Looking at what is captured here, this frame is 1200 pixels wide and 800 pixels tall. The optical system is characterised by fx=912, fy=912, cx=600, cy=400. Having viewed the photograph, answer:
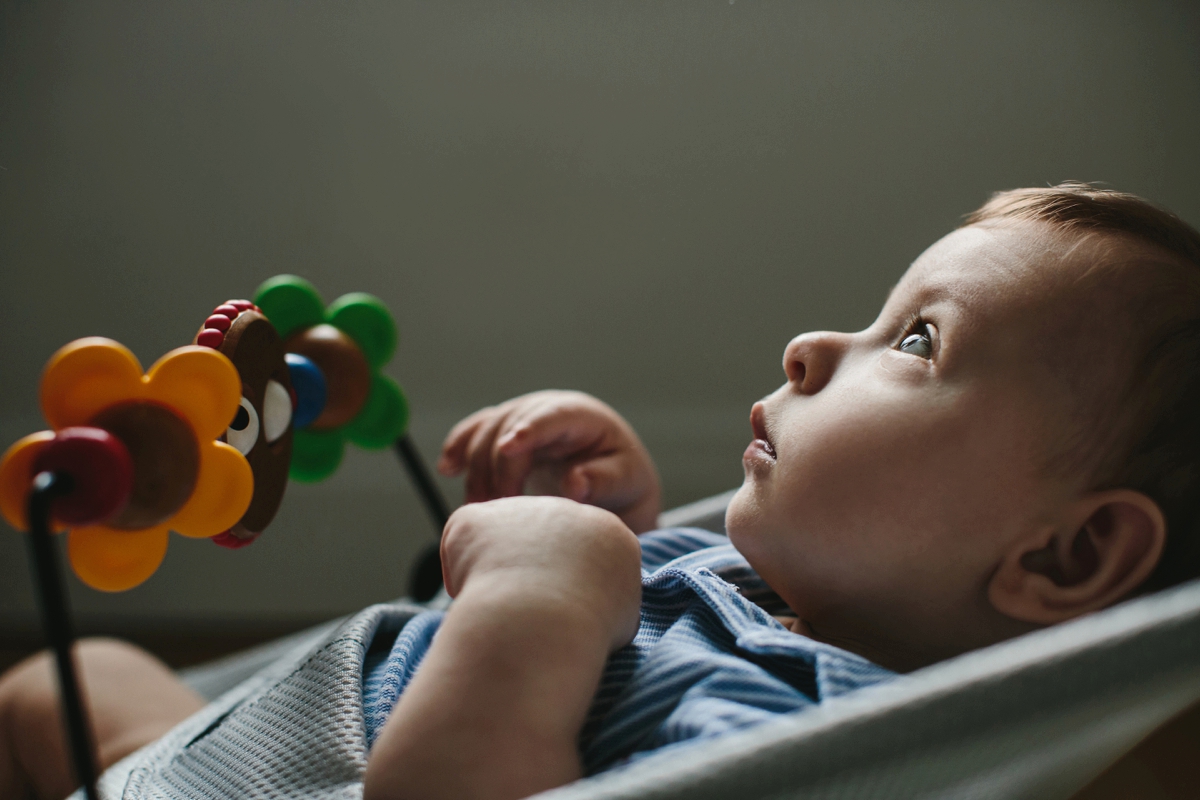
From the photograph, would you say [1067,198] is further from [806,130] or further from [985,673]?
[806,130]

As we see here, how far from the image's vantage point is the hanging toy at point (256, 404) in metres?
0.43

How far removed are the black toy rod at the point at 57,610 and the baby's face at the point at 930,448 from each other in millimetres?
305

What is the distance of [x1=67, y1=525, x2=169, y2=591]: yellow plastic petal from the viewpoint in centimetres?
35

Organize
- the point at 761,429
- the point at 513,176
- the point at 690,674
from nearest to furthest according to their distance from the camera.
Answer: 1. the point at 690,674
2. the point at 761,429
3. the point at 513,176

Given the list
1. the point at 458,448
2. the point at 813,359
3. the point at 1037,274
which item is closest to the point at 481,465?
the point at 458,448

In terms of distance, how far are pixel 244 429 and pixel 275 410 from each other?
35 mm

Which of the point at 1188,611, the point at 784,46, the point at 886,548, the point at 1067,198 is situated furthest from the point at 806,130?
the point at 1188,611

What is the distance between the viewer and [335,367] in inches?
23.4

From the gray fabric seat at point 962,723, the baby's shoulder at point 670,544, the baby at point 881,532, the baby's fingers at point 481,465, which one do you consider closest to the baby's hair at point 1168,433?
the baby at point 881,532

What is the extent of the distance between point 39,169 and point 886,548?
3.32 ft

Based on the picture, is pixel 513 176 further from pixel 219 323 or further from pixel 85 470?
pixel 85 470

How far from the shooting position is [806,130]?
91 centimetres

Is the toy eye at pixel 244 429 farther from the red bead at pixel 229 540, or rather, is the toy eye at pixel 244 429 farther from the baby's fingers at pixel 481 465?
the baby's fingers at pixel 481 465

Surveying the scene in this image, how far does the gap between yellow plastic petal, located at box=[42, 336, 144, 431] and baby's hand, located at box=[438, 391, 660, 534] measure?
0.87ft
